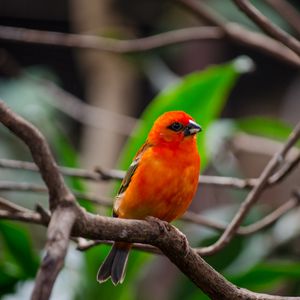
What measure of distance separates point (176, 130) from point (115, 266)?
576 millimetres

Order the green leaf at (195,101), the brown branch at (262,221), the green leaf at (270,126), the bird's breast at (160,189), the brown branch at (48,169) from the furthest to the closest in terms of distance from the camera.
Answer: the green leaf at (270,126) < the green leaf at (195,101) < the brown branch at (262,221) < the bird's breast at (160,189) < the brown branch at (48,169)

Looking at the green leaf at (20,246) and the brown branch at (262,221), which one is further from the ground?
the brown branch at (262,221)

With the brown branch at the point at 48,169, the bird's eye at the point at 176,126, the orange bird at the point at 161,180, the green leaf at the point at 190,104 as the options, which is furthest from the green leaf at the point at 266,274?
the brown branch at the point at 48,169

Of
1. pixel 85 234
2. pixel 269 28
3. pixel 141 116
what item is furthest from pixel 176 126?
pixel 141 116

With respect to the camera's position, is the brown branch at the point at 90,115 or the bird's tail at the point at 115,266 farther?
the brown branch at the point at 90,115

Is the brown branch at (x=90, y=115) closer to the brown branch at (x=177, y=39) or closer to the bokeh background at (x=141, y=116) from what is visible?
the bokeh background at (x=141, y=116)

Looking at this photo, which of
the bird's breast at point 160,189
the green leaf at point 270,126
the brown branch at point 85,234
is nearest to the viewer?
the brown branch at point 85,234

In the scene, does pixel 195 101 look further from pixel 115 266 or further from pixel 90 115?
pixel 90 115

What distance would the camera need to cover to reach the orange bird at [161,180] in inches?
102

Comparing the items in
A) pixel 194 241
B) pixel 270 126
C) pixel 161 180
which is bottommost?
pixel 161 180

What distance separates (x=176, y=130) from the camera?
281 cm

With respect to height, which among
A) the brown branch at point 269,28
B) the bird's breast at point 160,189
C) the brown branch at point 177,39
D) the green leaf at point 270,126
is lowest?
the bird's breast at point 160,189

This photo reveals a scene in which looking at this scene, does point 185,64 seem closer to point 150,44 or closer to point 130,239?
point 150,44

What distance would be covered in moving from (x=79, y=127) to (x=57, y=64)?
2.18 ft
